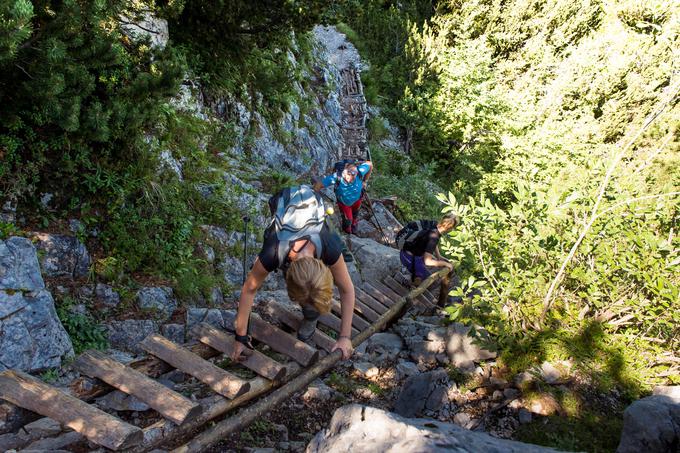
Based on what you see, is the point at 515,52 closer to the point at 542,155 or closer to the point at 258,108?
the point at 542,155

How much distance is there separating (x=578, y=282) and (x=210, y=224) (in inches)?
239

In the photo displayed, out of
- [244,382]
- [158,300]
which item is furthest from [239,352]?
[158,300]

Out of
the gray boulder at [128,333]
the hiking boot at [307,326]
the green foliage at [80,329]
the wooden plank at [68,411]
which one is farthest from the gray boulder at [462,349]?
the green foliage at [80,329]

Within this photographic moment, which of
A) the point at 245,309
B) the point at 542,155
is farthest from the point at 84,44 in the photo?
the point at 542,155

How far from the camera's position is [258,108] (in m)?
11.8

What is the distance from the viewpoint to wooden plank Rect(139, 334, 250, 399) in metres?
3.68

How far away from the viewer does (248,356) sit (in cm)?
416

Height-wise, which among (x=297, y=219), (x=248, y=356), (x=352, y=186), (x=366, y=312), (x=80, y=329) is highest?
(x=352, y=186)

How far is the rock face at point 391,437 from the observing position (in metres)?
2.56

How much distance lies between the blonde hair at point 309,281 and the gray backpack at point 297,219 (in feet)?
0.93

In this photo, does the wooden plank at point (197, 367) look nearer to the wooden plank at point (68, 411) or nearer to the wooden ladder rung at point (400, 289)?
the wooden plank at point (68, 411)

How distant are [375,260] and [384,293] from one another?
103 inches

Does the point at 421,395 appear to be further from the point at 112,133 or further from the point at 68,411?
the point at 112,133

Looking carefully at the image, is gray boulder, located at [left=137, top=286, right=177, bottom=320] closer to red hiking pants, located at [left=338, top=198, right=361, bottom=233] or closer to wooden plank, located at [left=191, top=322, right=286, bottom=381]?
wooden plank, located at [left=191, top=322, right=286, bottom=381]
